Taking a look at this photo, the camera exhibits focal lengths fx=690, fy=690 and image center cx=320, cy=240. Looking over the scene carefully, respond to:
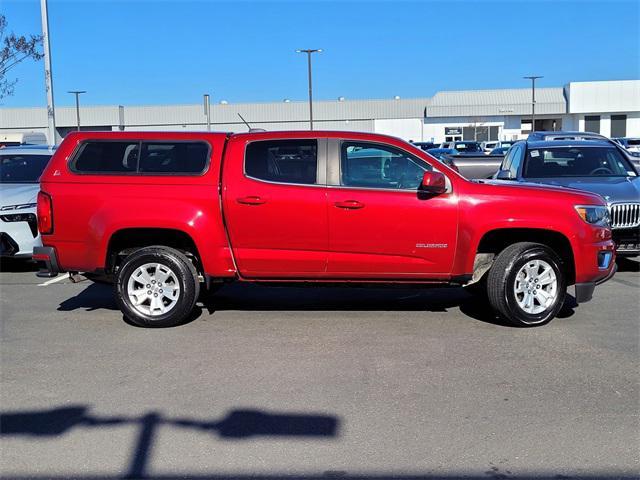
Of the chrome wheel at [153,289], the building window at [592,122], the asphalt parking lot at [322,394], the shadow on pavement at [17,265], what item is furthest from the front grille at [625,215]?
the building window at [592,122]

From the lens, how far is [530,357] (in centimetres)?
583

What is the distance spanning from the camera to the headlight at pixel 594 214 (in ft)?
22.1

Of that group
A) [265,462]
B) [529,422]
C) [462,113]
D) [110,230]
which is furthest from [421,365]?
[462,113]

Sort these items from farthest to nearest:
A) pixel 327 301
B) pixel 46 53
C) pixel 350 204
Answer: pixel 46 53 → pixel 327 301 → pixel 350 204

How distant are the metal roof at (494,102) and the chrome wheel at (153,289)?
6578 cm

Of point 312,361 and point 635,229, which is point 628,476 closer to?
point 312,361

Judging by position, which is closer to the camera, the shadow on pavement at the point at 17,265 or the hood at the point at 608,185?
the hood at the point at 608,185

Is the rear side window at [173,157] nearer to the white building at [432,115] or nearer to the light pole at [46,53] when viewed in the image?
the light pole at [46,53]

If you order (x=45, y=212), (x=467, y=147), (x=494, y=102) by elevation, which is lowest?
(x=45, y=212)

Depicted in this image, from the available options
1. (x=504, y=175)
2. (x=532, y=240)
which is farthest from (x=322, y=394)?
(x=504, y=175)

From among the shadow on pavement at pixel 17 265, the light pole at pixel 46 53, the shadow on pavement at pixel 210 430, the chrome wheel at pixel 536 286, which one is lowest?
the shadow on pavement at pixel 210 430

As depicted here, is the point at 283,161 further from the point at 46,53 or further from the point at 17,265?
the point at 46,53

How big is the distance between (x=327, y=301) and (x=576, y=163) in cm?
506

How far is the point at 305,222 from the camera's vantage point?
22.0ft
